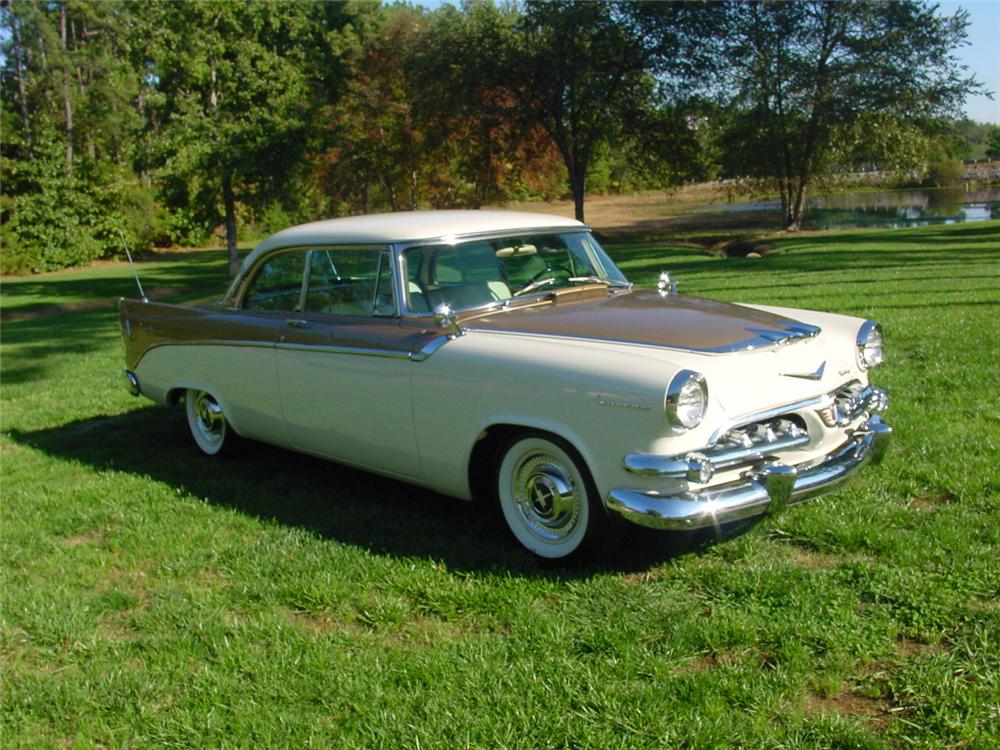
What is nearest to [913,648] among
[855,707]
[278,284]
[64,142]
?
[855,707]

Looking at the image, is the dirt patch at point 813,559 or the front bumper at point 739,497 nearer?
the front bumper at point 739,497

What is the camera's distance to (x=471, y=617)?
12.6 feet

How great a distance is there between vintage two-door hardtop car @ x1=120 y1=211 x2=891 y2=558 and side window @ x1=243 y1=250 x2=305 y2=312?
2 cm

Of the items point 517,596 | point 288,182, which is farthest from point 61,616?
point 288,182

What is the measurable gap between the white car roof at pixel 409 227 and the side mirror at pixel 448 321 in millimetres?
539

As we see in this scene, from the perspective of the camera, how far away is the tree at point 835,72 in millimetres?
27891

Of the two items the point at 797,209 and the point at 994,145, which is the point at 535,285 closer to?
the point at 797,209

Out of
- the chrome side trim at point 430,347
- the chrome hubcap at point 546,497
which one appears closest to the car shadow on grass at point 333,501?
the chrome hubcap at point 546,497

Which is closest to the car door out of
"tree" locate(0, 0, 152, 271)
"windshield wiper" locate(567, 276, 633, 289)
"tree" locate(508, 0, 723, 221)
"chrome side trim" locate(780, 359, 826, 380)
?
"windshield wiper" locate(567, 276, 633, 289)

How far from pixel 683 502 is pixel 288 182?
74.6ft

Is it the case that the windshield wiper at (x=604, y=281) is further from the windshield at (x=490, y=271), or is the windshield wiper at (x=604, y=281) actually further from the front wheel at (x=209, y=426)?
the front wheel at (x=209, y=426)

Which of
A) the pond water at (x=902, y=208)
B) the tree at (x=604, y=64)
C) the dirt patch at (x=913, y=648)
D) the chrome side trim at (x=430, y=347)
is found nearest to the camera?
the dirt patch at (x=913, y=648)

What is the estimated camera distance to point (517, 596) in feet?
12.9

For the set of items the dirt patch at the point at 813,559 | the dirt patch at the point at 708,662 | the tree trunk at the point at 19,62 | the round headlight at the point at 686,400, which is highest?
the tree trunk at the point at 19,62
